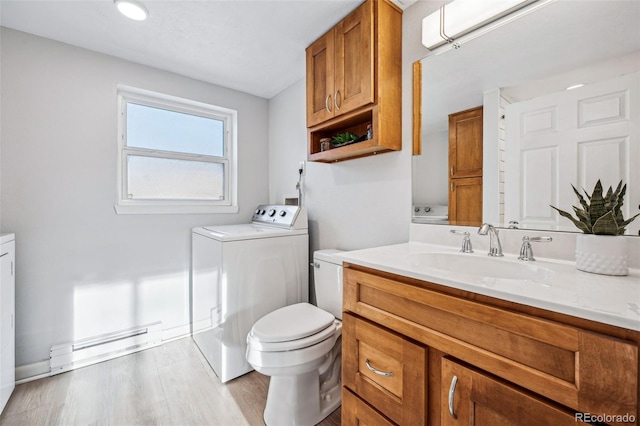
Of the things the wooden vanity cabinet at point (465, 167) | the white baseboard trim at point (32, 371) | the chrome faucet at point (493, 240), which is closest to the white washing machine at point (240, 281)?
the white baseboard trim at point (32, 371)

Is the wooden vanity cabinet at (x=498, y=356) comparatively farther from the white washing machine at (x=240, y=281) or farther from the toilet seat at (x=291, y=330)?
the white washing machine at (x=240, y=281)

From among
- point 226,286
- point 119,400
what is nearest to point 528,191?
point 226,286

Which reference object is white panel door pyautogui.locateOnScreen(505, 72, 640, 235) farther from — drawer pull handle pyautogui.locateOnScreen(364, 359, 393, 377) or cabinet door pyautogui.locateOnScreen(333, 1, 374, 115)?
drawer pull handle pyautogui.locateOnScreen(364, 359, 393, 377)

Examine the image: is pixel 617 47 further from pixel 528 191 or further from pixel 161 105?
pixel 161 105

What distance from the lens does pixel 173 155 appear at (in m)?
2.33

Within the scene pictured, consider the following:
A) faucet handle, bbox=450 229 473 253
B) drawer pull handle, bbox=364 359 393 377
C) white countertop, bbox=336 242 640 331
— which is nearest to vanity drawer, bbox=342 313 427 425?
drawer pull handle, bbox=364 359 393 377

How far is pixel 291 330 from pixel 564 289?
111cm

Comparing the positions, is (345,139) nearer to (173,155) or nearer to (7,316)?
(173,155)

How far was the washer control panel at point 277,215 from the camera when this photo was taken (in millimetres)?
2091

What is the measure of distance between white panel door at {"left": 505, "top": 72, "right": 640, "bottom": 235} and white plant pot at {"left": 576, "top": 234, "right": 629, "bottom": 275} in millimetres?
180

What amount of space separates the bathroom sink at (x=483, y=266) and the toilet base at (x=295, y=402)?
2.89 feet

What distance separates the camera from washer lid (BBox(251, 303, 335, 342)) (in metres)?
1.34

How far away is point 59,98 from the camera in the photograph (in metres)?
1.83

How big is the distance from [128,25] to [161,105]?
68 centimetres
